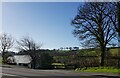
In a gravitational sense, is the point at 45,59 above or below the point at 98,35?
below

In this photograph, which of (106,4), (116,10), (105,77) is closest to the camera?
(105,77)

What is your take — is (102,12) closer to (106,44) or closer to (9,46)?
(106,44)

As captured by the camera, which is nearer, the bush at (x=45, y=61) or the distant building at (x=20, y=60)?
the bush at (x=45, y=61)

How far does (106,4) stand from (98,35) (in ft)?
18.5

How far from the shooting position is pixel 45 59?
182 ft

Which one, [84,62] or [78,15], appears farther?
[84,62]

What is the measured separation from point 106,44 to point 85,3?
812 cm

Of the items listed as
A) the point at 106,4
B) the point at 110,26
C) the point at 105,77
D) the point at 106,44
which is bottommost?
the point at 105,77

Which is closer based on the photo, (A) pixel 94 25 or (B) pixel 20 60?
(A) pixel 94 25

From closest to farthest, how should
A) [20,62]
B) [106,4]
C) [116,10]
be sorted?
[116,10] < [106,4] < [20,62]

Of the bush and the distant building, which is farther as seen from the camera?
the distant building

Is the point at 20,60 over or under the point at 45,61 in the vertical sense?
over

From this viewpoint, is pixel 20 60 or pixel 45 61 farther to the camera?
pixel 20 60

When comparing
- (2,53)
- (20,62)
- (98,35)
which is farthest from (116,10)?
(2,53)
